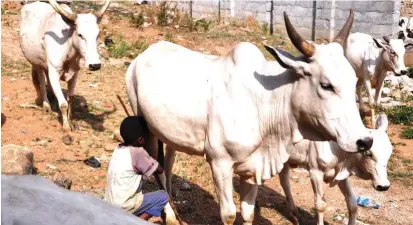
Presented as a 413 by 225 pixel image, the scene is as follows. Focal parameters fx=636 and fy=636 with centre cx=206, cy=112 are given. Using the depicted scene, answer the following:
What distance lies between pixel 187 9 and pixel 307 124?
528 inches

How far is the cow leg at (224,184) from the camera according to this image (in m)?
4.53

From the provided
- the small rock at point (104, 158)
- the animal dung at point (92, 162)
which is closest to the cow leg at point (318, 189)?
the animal dung at point (92, 162)

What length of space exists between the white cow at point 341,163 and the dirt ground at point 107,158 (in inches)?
27.2

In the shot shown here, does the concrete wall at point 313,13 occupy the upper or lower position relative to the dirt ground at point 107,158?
upper

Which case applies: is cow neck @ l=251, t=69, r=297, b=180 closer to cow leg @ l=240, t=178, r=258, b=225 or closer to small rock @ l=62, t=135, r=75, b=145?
cow leg @ l=240, t=178, r=258, b=225

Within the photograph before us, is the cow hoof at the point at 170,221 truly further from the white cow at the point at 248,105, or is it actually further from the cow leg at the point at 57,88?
the cow leg at the point at 57,88

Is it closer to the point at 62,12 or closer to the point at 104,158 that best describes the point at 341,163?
the point at 104,158

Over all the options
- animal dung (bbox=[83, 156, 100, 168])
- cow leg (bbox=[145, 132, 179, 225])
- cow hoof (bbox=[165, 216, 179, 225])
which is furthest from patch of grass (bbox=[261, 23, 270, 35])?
cow hoof (bbox=[165, 216, 179, 225])

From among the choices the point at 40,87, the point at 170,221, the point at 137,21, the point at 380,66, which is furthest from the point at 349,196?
the point at 137,21

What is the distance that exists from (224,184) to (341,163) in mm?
1228

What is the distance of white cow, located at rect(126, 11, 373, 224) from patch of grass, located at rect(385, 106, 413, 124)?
5.59 meters

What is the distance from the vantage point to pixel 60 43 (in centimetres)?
766

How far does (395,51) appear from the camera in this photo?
9.98m

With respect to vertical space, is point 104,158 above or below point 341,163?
below
